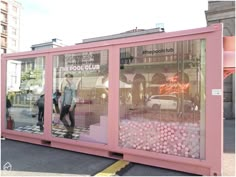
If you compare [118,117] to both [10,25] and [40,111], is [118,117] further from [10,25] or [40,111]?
[10,25]

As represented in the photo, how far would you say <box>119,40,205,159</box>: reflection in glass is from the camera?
475 cm

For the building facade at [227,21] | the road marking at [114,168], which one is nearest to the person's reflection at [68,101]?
the road marking at [114,168]

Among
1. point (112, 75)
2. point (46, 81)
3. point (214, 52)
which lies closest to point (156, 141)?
point (112, 75)

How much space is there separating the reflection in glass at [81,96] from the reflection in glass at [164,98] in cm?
60

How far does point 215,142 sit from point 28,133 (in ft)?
16.5

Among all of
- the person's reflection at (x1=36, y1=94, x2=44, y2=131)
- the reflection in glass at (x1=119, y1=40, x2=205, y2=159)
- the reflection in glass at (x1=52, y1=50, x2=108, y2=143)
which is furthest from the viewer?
the person's reflection at (x1=36, y1=94, x2=44, y2=131)

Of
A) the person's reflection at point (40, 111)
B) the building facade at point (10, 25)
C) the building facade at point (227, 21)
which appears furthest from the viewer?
the building facade at point (10, 25)

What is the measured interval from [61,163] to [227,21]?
1358 centimetres

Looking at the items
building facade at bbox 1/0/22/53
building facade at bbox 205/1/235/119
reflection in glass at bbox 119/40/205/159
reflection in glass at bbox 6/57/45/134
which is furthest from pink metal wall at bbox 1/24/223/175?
building facade at bbox 1/0/22/53

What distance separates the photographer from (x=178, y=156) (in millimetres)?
4809

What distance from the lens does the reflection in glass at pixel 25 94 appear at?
7043mm

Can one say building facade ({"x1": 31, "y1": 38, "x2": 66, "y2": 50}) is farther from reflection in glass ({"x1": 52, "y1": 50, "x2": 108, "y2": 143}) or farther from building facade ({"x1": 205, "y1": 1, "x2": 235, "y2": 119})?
reflection in glass ({"x1": 52, "y1": 50, "x2": 108, "y2": 143})

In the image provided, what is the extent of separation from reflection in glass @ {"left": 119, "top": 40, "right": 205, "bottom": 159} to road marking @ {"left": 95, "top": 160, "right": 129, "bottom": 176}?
1.28ft

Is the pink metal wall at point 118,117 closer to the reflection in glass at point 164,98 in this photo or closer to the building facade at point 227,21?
the reflection in glass at point 164,98
